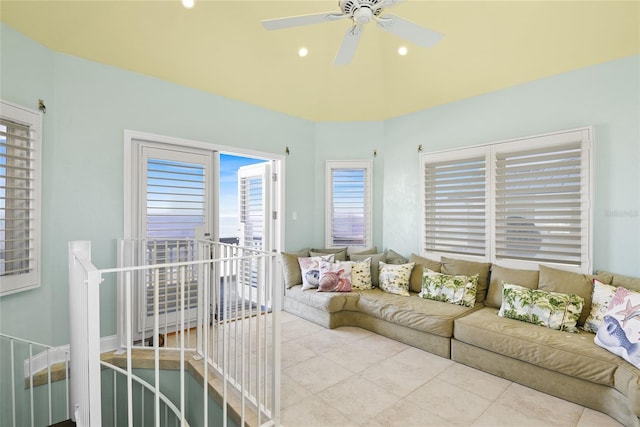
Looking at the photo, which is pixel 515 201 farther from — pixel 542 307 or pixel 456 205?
pixel 542 307

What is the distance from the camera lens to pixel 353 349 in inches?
120

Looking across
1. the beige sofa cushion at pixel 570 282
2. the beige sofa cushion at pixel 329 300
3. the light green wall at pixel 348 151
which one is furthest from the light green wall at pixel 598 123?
the beige sofa cushion at pixel 329 300

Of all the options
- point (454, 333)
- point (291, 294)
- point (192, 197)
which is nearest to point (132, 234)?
point (192, 197)

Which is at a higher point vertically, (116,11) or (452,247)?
(116,11)

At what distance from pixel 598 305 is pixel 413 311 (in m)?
1.46

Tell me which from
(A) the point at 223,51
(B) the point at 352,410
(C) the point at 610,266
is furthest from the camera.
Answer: (A) the point at 223,51

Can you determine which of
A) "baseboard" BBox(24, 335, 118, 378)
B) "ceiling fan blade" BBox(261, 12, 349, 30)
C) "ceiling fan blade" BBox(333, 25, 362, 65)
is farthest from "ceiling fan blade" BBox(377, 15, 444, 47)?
"baseboard" BBox(24, 335, 118, 378)

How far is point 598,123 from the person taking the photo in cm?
289

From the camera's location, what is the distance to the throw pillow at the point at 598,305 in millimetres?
2455

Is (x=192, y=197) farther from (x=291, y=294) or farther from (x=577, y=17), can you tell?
(x=577, y=17)

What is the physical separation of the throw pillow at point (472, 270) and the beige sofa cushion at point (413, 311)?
0.32 meters

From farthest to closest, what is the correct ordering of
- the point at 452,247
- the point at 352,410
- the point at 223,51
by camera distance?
the point at 452,247 < the point at 223,51 < the point at 352,410

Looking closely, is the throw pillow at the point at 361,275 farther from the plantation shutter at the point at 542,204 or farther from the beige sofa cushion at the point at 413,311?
the plantation shutter at the point at 542,204

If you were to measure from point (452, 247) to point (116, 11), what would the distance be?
4.18m
